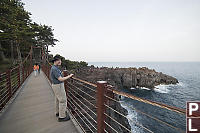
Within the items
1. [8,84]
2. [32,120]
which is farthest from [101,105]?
[8,84]

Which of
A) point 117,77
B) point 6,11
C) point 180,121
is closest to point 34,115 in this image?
point 6,11

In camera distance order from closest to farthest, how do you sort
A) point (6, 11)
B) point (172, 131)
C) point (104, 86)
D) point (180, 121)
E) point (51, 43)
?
point (104, 86), point (6, 11), point (172, 131), point (180, 121), point (51, 43)

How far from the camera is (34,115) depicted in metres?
3.72

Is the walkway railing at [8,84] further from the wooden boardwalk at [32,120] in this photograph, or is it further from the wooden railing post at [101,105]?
the wooden railing post at [101,105]

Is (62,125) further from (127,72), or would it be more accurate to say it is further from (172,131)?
(127,72)

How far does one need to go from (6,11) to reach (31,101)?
12817 mm

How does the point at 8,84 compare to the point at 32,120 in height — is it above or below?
above

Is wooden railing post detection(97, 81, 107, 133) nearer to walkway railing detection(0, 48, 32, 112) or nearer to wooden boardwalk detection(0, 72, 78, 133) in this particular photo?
wooden boardwalk detection(0, 72, 78, 133)

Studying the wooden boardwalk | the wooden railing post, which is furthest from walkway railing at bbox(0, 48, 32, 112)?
the wooden railing post

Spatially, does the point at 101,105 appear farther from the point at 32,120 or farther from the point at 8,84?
the point at 8,84

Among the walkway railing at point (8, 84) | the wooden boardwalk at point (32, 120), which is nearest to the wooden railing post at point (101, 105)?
the wooden boardwalk at point (32, 120)

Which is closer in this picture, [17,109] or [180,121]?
[17,109]

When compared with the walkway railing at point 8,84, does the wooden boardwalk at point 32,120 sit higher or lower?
lower

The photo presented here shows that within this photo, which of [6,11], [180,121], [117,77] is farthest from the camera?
[117,77]
